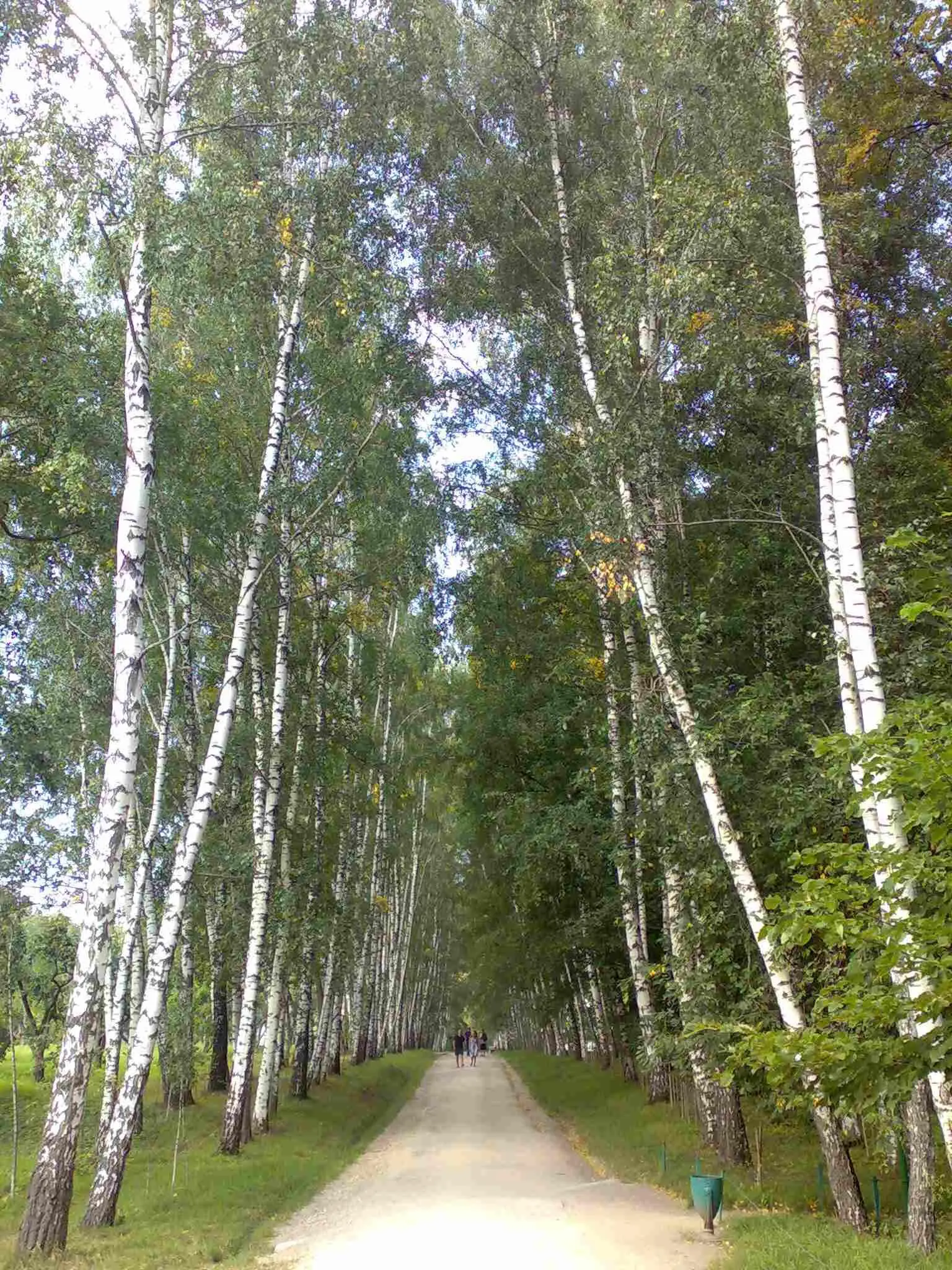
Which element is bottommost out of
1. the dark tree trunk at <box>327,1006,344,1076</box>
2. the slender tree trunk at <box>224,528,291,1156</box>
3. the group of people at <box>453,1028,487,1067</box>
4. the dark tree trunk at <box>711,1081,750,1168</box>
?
the group of people at <box>453,1028,487,1067</box>

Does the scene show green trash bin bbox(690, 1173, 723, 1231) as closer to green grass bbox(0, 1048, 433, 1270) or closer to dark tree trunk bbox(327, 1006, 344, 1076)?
green grass bbox(0, 1048, 433, 1270)

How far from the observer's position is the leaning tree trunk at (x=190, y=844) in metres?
8.38

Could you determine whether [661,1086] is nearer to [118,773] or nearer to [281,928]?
[281,928]

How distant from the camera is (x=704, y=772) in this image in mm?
8602

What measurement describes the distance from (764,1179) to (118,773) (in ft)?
28.8

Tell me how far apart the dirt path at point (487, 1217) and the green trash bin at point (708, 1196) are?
0.61ft

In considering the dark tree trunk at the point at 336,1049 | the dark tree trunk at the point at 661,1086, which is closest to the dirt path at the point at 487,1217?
the dark tree trunk at the point at 661,1086

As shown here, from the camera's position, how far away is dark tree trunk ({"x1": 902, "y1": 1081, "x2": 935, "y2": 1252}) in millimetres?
6602

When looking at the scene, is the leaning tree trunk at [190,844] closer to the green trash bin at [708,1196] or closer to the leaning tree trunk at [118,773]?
the leaning tree trunk at [118,773]

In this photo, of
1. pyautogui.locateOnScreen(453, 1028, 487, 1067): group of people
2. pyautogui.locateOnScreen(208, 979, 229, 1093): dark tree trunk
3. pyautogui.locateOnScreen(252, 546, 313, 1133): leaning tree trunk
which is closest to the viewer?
pyautogui.locateOnScreen(252, 546, 313, 1133): leaning tree trunk

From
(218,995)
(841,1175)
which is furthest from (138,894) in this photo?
(841,1175)

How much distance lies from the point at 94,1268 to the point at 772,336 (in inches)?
449

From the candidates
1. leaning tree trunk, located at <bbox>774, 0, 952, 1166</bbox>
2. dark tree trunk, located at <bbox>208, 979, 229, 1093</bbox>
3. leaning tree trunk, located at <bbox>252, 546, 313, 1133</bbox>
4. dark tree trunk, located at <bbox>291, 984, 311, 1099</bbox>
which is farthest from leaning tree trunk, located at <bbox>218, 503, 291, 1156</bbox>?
leaning tree trunk, located at <bbox>774, 0, 952, 1166</bbox>

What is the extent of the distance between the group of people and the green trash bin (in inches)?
1221
